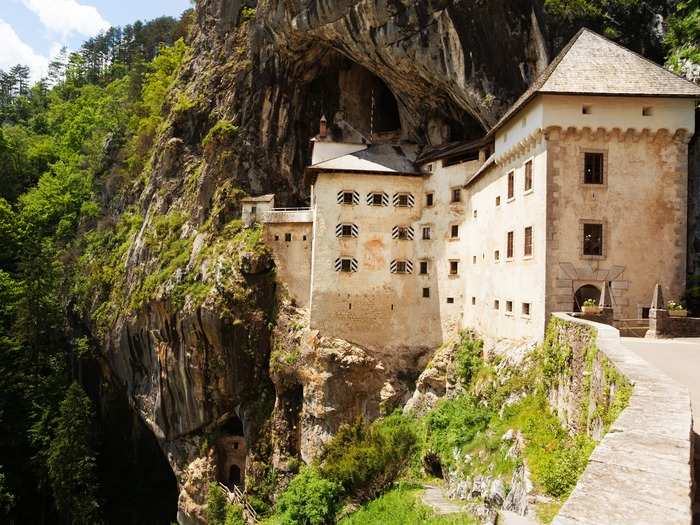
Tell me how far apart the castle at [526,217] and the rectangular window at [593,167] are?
4cm

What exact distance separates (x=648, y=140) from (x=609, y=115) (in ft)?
5.88

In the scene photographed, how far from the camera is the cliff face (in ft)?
99.9

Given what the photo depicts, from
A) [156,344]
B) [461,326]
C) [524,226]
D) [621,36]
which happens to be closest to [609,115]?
[524,226]

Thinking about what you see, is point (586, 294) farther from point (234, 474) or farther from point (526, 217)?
point (234, 474)

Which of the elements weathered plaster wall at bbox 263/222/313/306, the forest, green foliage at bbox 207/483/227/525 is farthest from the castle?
green foliage at bbox 207/483/227/525

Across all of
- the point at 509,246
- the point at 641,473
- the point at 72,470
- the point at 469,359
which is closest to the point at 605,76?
the point at 509,246

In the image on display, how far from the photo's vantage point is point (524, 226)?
21.6 m

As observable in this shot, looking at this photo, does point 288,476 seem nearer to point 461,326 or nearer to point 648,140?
point 461,326

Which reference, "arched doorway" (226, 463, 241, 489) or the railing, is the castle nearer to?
the railing

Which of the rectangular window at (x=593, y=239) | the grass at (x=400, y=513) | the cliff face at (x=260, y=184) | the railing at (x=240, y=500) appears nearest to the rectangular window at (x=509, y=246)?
the rectangular window at (x=593, y=239)

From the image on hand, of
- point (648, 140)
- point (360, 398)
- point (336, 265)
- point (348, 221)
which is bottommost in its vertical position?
point (360, 398)

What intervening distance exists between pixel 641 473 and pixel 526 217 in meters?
17.6

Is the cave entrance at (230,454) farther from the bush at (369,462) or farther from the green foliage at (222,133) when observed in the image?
the green foliage at (222,133)

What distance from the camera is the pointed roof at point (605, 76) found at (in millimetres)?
19406
